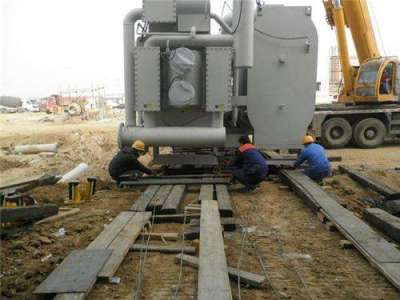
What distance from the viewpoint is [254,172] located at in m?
7.19

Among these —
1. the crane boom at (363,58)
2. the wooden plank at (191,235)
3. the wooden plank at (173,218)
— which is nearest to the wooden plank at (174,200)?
the wooden plank at (173,218)

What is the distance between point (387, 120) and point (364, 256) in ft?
43.0

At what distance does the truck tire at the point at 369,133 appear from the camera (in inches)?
623

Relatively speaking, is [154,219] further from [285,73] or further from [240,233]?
[285,73]

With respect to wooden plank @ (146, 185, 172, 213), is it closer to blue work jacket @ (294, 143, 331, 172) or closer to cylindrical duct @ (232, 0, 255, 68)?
cylindrical duct @ (232, 0, 255, 68)

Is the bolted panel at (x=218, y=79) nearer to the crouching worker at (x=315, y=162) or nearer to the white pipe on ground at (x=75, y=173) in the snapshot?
the crouching worker at (x=315, y=162)

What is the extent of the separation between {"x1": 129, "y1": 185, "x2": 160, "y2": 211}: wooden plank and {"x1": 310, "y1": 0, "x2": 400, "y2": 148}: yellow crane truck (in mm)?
9576

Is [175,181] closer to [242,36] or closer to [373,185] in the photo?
[242,36]

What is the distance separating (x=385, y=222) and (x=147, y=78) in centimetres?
447

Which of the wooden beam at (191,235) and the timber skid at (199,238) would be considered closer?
the timber skid at (199,238)

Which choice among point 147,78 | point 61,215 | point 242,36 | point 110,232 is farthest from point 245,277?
point 242,36

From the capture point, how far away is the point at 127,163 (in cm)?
785

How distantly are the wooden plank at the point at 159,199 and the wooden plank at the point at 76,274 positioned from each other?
5.97 ft

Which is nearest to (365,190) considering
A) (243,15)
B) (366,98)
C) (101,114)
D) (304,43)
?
(304,43)
